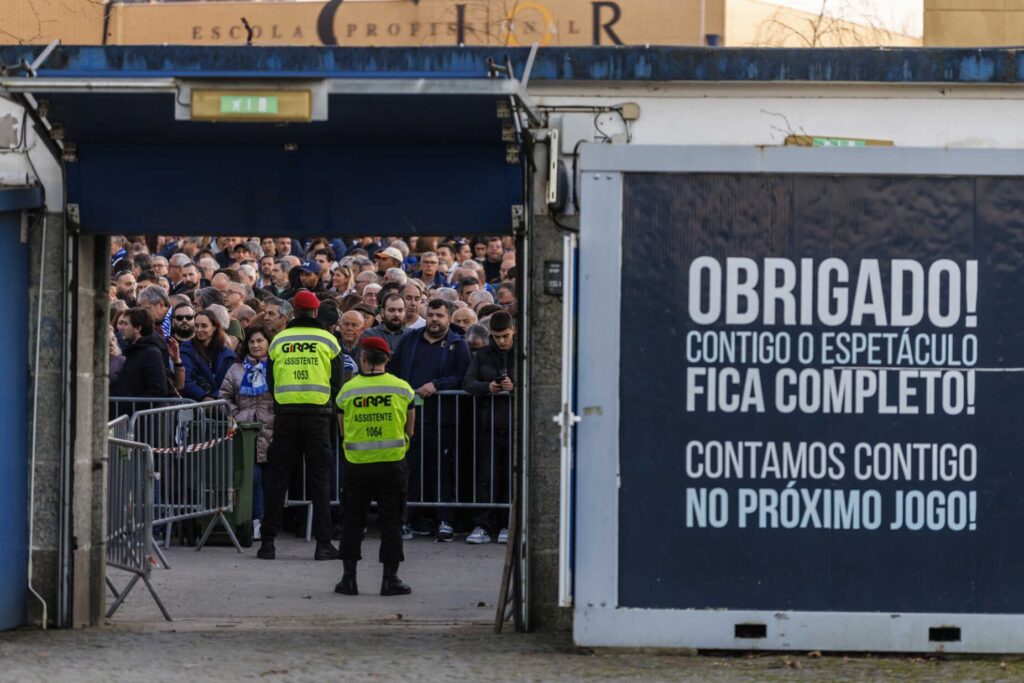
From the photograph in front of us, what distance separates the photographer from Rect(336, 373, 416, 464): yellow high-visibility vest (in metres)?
13.1

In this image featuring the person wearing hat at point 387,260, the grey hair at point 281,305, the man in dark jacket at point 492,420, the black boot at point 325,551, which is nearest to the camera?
the black boot at point 325,551

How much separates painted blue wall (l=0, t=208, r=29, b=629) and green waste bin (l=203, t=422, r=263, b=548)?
495cm

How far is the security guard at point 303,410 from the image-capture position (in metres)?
14.5

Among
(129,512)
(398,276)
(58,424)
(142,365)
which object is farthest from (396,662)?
(398,276)

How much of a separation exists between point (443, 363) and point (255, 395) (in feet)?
5.28

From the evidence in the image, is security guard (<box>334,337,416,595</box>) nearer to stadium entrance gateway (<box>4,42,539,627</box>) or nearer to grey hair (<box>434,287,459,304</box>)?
stadium entrance gateway (<box>4,42,539,627</box>)

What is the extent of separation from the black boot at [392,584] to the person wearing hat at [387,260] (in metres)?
8.10

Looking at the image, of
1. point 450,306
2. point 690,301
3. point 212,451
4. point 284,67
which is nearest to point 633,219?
point 690,301

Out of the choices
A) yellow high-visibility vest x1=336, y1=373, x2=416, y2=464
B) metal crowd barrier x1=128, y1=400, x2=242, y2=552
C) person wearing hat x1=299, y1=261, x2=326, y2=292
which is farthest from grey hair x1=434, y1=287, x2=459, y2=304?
yellow high-visibility vest x1=336, y1=373, x2=416, y2=464

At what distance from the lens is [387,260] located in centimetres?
2091

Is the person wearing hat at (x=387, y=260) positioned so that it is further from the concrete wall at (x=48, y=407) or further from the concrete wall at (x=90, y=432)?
the concrete wall at (x=48, y=407)

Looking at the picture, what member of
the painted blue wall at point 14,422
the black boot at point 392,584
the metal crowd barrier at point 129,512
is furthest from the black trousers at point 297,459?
the painted blue wall at point 14,422

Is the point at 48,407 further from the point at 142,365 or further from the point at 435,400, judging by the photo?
the point at 435,400

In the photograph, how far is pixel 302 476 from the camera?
54.2 ft
